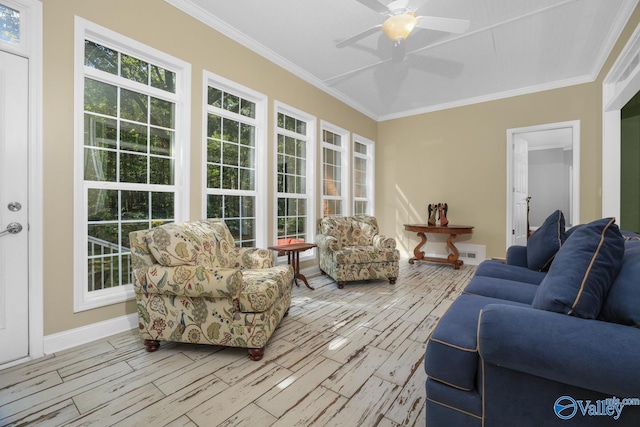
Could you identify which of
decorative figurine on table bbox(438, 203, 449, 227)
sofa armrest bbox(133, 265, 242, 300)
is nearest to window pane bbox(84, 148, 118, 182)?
sofa armrest bbox(133, 265, 242, 300)

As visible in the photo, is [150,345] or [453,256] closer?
[150,345]

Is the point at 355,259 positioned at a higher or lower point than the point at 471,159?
lower

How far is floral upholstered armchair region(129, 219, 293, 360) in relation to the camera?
1884 mm

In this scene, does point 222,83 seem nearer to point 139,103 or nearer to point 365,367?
point 139,103

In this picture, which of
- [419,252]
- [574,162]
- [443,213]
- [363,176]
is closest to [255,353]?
[419,252]

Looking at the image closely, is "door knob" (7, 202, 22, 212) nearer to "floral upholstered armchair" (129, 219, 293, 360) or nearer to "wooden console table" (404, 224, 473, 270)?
"floral upholstered armchair" (129, 219, 293, 360)

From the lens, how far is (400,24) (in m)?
2.47

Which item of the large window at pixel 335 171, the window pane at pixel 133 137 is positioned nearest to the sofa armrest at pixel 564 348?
the window pane at pixel 133 137

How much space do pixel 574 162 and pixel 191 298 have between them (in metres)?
5.46

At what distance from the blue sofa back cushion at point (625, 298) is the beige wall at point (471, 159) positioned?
3802 mm

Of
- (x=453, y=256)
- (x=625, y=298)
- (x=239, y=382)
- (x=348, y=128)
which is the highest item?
(x=348, y=128)

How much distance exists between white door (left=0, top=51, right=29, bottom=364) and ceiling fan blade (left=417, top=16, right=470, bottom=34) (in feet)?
10.1

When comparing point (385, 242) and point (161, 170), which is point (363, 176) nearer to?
point (385, 242)

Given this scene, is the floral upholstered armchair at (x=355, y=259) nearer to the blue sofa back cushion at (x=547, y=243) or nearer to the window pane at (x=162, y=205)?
the blue sofa back cushion at (x=547, y=243)
